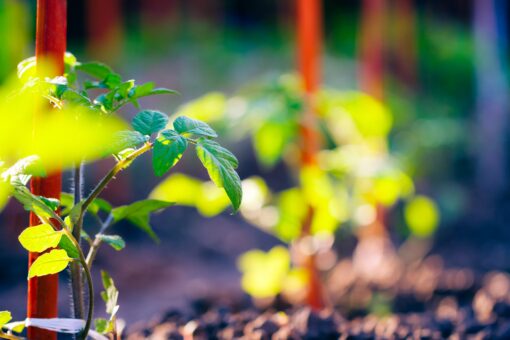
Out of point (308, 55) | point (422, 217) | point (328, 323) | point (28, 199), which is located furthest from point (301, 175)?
point (28, 199)

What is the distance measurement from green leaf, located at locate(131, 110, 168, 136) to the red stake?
144 mm

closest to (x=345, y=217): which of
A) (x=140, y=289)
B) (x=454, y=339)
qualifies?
(x=454, y=339)

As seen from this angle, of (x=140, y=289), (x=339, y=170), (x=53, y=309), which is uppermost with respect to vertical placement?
(x=339, y=170)

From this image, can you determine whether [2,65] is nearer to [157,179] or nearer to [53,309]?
[157,179]

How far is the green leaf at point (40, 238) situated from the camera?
0.65 meters

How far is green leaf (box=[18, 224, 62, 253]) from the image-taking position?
25.5 inches

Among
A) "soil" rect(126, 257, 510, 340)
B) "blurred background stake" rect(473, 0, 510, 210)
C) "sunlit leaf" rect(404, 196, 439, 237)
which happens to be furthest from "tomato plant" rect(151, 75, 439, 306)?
"blurred background stake" rect(473, 0, 510, 210)

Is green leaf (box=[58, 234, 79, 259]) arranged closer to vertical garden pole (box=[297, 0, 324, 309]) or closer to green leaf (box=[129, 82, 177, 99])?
green leaf (box=[129, 82, 177, 99])

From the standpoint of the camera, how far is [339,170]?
54.5 inches

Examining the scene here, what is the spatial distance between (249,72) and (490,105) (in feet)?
6.78

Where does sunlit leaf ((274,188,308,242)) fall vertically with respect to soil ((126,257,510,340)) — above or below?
above

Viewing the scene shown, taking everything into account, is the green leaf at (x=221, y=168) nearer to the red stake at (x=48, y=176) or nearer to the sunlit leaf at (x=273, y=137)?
the red stake at (x=48, y=176)

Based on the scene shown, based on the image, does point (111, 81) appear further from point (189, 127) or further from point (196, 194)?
point (196, 194)

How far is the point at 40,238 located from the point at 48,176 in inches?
4.0
